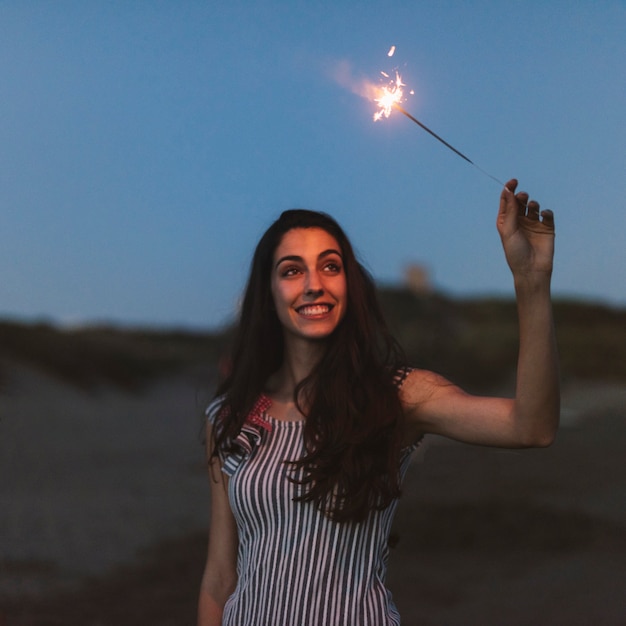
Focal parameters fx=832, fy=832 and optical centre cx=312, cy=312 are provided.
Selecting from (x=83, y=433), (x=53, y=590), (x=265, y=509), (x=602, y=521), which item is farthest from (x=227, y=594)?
(x=83, y=433)

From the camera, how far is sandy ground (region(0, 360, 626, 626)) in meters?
5.93

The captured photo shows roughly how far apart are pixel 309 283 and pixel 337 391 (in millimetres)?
286

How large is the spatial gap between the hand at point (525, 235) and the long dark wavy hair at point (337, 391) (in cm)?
50

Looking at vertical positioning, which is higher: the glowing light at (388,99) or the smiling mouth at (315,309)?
the glowing light at (388,99)

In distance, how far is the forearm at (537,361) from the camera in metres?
1.72

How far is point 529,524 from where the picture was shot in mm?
8492

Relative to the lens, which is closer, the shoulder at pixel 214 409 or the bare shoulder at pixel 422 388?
the bare shoulder at pixel 422 388

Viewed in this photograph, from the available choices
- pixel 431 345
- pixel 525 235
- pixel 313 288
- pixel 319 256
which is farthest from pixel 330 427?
pixel 431 345

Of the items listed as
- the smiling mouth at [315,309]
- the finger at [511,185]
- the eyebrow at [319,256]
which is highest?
the finger at [511,185]

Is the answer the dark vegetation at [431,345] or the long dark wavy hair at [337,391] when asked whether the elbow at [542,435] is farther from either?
the dark vegetation at [431,345]

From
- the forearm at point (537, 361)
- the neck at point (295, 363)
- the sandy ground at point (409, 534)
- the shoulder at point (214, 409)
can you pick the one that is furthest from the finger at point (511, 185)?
the sandy ground at point (409, 534)

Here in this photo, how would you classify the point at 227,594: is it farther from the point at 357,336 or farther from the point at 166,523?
the point at 166,523

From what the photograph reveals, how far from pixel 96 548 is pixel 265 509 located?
21.7 ft

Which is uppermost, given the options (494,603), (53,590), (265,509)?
(265,509)
